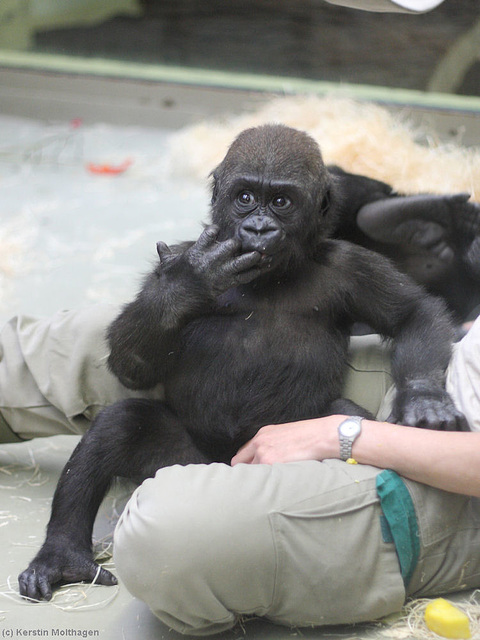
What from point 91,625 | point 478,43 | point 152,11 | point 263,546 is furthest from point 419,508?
point 152,11

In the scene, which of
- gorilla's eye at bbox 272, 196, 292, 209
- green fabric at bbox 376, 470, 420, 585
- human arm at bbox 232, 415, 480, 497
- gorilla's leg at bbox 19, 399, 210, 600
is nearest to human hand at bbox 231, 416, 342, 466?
human arm at bbox 232, 415, 480, 497

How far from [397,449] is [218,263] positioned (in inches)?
22.2

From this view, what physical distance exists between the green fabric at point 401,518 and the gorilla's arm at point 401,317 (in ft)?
0.93

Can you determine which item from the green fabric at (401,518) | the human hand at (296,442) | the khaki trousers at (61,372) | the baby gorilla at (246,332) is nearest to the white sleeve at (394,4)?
the baby gorilla at (246,332)

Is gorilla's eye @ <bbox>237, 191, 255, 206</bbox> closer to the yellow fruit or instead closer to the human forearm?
the human forearm

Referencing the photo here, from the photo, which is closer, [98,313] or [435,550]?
[435,550]

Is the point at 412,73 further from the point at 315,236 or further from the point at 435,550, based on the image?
the point at 435,550

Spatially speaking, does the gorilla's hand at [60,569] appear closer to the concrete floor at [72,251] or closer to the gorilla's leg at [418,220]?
the concrete floor at [72,251]

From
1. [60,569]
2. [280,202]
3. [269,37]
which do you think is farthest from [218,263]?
[269,37]

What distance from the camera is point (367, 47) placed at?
5293 millimetres

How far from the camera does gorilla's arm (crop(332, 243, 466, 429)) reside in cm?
196

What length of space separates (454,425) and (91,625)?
0.83 m

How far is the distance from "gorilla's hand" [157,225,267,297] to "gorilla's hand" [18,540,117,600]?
645 mm

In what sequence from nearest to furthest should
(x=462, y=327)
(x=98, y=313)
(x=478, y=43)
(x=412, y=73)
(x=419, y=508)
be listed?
Result: (x=419, y=508) → (x=98, y=313) → (x=462, y=327) → (x=478, y=43) → (x=412, y=73)
